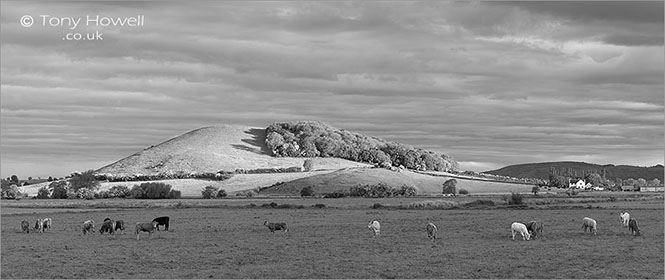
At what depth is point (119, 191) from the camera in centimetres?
13438

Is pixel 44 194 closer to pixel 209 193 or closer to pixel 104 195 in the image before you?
pixel 104 195

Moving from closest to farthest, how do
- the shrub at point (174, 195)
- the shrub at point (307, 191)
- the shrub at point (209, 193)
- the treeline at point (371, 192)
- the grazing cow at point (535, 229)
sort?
the grazing cow at point (535, 229)
the treeline at point (371, 192)
the shrub at point (174, 195)
the shrub at point (307, 191)
the shrub at point (209, 193)

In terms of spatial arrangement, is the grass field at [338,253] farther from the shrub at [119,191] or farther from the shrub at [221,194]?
the shrub at [119,191]

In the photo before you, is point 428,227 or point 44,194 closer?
point 428,227

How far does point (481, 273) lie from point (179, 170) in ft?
551

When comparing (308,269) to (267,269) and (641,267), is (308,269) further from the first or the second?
(641,267)

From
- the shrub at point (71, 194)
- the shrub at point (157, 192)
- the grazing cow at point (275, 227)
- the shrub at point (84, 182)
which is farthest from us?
the shrub at point (84, 182)

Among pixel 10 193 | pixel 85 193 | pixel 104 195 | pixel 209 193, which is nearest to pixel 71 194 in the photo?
pixel 85 193

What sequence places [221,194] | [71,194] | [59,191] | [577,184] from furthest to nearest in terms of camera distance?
[577,184], [59,191], [71,194], [221,194]

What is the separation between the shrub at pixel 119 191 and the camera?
132 metres

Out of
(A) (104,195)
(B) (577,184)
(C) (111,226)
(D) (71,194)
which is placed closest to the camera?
(C) (111,226)

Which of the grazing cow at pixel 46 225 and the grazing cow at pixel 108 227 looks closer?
the grazing cow at pixel 108 227

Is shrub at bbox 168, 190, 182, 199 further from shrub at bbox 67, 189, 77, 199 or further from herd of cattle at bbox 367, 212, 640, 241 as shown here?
herd of cattle at bbox 367, 212, 640, 241

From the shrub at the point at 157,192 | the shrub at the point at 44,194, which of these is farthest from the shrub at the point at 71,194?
the shrub at the point at 157,192
